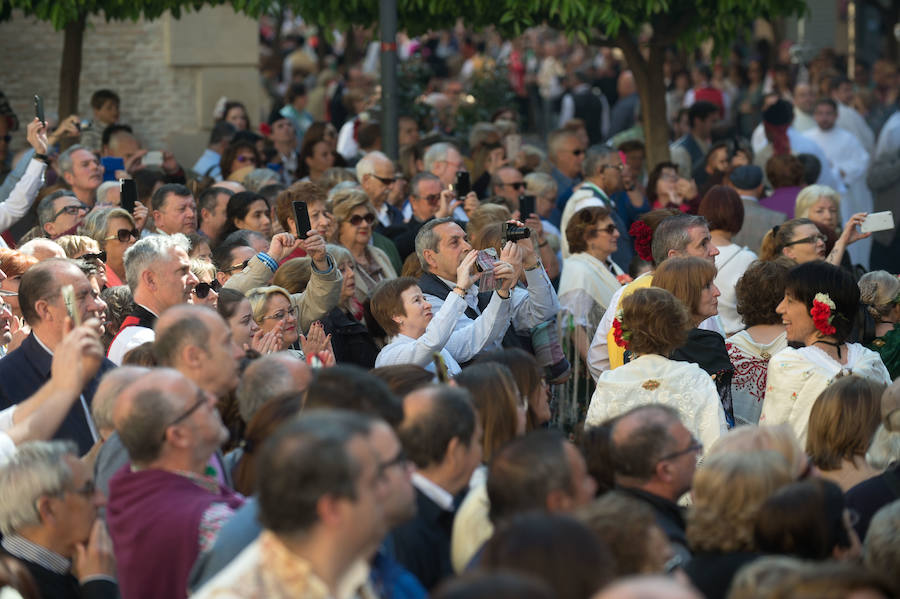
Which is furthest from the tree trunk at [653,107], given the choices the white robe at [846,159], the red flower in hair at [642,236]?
the red flower in hair at [642,236]

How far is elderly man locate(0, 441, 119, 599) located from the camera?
4418mm

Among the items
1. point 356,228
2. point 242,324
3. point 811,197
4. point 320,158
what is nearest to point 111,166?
point 320,158

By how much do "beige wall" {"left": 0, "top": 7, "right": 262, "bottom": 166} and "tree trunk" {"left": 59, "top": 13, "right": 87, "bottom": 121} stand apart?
8.79 ft

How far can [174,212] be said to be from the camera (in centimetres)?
881

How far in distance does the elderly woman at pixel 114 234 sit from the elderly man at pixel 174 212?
43 cm

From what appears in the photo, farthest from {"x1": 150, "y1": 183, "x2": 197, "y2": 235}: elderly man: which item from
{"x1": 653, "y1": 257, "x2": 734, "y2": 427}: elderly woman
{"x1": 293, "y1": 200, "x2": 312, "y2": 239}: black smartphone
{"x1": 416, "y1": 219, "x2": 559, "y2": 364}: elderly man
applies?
{"x1": 653, "y1": 257, "x2": 734, "y2": 427}: elderly woman

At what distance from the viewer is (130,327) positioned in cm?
650

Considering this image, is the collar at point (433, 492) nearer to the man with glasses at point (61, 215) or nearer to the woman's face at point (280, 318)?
the woman's face at point (280, 318)

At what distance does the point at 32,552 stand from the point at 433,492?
1.30m

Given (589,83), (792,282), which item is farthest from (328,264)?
(589,83)

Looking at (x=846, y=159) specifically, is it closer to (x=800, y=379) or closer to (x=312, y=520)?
(x=800, y=379)

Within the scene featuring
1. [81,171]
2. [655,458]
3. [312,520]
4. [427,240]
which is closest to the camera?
[312,520]

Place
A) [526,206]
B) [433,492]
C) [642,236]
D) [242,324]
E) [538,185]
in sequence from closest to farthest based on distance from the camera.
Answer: [433,492] < [242,324] < [642,236] < [526,206] < [538,185]

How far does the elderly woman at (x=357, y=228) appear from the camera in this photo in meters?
8.66
